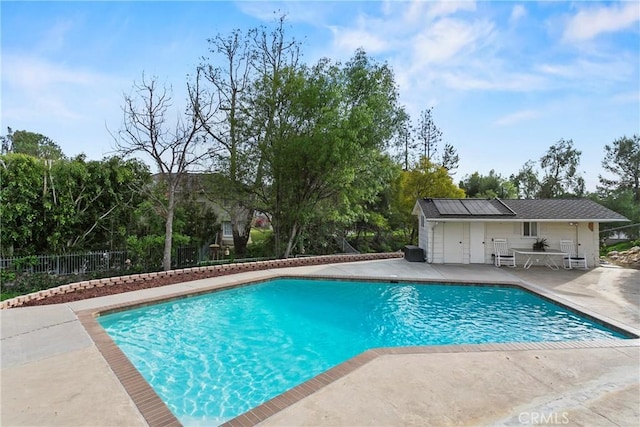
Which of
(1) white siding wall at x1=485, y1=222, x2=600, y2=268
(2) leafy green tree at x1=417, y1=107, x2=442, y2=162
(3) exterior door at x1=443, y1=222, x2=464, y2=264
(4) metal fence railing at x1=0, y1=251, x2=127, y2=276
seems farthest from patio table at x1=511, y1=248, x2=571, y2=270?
(4) metal fence railing at x1=0, y1=251, x2=127, y2=276

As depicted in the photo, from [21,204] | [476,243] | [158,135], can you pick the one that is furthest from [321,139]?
[21,204]

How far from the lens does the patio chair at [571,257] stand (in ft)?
39.8

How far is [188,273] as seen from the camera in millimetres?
10414

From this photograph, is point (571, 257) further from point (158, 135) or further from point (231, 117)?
point (158, 135)

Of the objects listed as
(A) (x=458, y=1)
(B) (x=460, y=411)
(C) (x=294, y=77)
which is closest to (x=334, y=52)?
(C) (x=294, y=77)

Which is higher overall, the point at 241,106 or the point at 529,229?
the point at 241,106

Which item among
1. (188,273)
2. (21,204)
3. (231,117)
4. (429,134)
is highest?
(429,134)

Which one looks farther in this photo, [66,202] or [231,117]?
[231,117]

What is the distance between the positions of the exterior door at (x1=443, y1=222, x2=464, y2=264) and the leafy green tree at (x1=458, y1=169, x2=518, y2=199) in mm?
12076

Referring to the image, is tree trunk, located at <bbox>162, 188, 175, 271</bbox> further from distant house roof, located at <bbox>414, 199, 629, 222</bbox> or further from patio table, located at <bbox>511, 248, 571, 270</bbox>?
patio table, located at <bbox>511, 248, 571, 270</bbox>

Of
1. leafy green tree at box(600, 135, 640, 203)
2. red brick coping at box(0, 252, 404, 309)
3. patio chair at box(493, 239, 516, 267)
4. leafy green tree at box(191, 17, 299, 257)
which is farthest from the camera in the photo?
leafy green tree at box(600, 135, 640, 203)

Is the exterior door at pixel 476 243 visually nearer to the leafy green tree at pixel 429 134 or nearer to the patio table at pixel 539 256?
the patio table at pixel 539 256

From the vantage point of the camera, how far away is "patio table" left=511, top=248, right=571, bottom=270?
1197 centimetres

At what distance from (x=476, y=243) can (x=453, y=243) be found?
34.0 inches
